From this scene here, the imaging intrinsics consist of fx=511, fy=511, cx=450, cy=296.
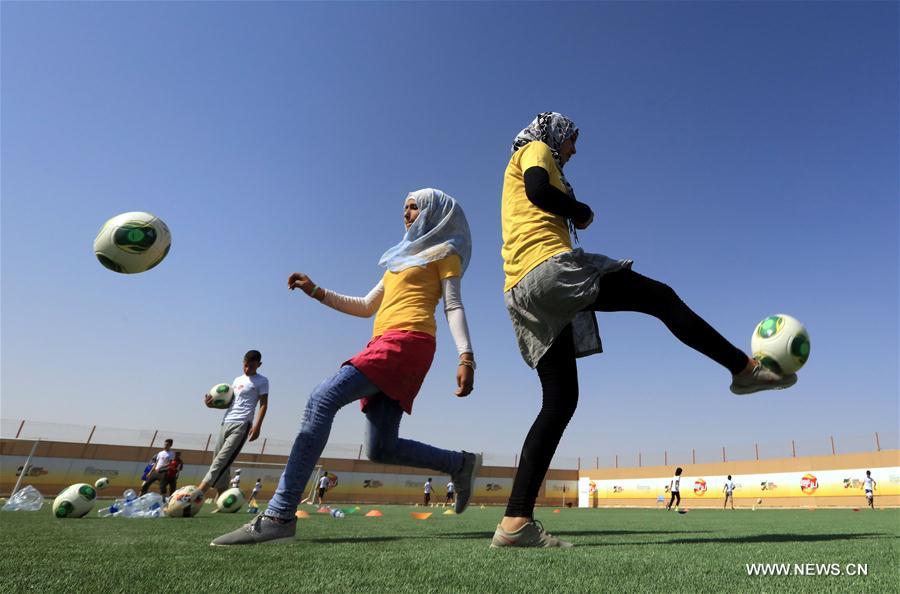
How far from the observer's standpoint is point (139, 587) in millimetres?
1440

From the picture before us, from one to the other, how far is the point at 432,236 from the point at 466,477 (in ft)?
5.73

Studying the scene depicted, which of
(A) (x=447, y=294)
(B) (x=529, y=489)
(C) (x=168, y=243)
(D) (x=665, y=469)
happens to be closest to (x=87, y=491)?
(C) (x=168, y=243)

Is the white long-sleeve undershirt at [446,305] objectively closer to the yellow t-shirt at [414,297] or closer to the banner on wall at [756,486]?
the yellow t-shirt at [414,297]

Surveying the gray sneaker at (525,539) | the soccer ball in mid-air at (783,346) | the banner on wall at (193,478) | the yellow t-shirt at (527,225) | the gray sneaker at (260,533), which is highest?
the yellow t-shirt at (527,225)

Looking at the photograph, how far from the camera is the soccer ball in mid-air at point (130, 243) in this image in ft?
15.4

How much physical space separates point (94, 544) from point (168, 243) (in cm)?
325

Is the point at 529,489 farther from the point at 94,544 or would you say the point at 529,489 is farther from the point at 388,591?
the point at 94,544

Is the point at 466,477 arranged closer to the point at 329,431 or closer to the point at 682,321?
the point at 329,431

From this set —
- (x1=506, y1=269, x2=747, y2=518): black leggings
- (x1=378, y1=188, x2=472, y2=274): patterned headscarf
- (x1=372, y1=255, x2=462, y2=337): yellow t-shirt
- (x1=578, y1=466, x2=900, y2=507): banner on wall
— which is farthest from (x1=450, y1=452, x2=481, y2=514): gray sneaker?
(x1=578, y1=466, x2=900, y2=507): banner on wall

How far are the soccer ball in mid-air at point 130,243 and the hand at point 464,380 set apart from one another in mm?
3482

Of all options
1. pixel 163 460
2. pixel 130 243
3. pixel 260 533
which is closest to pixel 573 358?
pixel 260 533

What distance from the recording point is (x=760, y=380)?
2615 millimetres

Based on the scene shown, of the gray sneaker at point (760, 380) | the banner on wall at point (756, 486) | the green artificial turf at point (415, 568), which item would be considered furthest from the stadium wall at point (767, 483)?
the green artificial turf at point (415, 568)

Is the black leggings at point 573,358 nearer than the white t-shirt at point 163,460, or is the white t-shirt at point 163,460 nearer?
the black leggings at point 573,358
